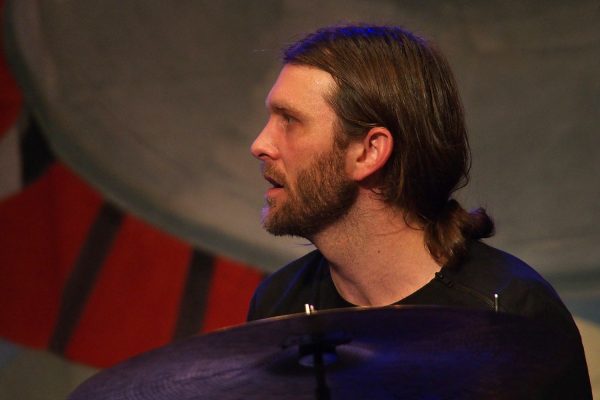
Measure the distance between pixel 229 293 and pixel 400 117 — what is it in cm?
115

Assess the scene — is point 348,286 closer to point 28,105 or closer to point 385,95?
point 385,95

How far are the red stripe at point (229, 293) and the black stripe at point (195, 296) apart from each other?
0.7 inches

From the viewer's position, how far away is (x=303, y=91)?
181cm

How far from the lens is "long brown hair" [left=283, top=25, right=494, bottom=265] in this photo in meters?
1.81

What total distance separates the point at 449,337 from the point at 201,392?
34 centimetres

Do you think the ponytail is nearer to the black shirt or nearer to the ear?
the black shirt

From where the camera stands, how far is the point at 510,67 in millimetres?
3031

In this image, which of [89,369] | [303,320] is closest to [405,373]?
[303,320]

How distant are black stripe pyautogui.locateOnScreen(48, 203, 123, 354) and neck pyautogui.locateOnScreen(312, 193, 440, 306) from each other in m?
1.01

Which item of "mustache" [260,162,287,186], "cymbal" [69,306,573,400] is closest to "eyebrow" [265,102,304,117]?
"mustache" [260,162,287,186]

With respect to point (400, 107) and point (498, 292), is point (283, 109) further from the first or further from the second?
point (498, 292)

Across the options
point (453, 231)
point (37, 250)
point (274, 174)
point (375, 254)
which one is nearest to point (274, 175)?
point (274, 174)

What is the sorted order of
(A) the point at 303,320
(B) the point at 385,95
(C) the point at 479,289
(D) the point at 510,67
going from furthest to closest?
(D) the point at 510,67 → (B) the point at 385,95 → (C) the point at 479,289 → (A) the point at 303,320

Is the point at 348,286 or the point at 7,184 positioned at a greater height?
the point at 348,286
